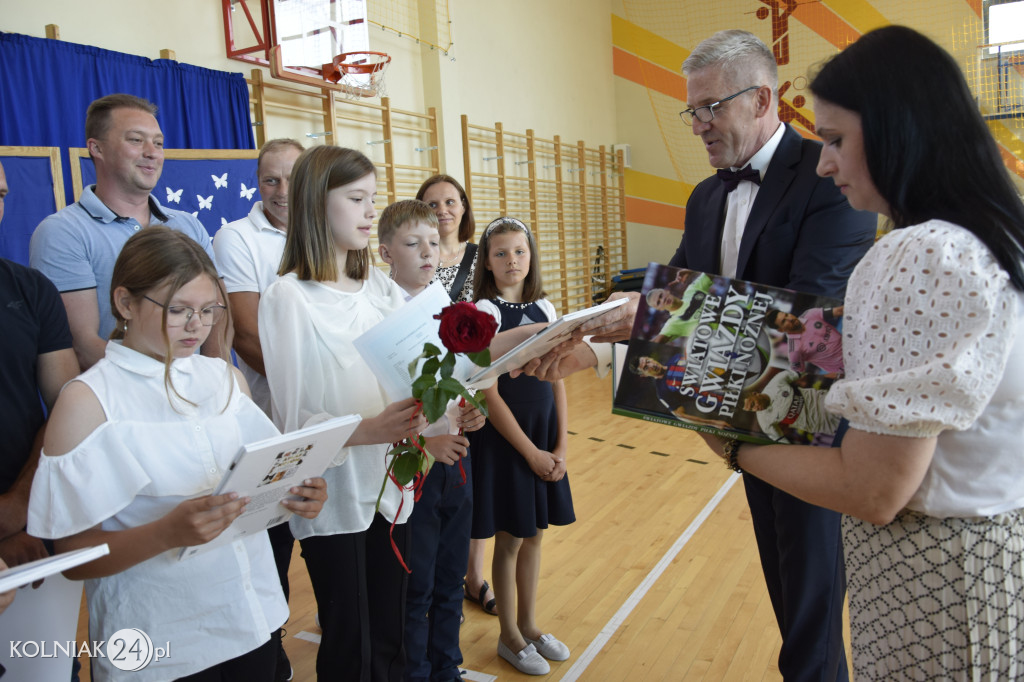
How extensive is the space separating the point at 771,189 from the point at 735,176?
0.14 m

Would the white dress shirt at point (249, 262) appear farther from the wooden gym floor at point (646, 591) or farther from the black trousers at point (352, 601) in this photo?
the wooden gym floor at point (646, 591)

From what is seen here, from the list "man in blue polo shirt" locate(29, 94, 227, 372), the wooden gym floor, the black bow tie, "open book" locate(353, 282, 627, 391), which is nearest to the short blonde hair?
"man in blue polo shirt" locate(29, 94, 227, 372)

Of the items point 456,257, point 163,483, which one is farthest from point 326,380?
point 456,257

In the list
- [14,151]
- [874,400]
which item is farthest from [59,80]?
[874,400]

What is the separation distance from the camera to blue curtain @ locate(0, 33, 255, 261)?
3744 millimetres

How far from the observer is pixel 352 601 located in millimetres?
1705

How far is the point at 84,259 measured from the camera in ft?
7.22

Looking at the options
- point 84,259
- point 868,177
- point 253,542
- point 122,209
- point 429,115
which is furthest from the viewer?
point 429,115

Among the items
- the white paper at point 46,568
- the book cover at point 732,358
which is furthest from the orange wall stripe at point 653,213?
the white paper at point 46,568

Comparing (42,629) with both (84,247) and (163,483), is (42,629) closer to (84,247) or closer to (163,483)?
(163,483)

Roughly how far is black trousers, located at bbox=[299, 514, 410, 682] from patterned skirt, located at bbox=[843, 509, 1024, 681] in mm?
1129

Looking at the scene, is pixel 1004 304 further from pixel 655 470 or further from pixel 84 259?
pixel 655 470

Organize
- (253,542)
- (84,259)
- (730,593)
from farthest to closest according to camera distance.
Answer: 1. (730,593)
2. (84,259)
3. (253,542)

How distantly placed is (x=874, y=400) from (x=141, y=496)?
4.24 feet
